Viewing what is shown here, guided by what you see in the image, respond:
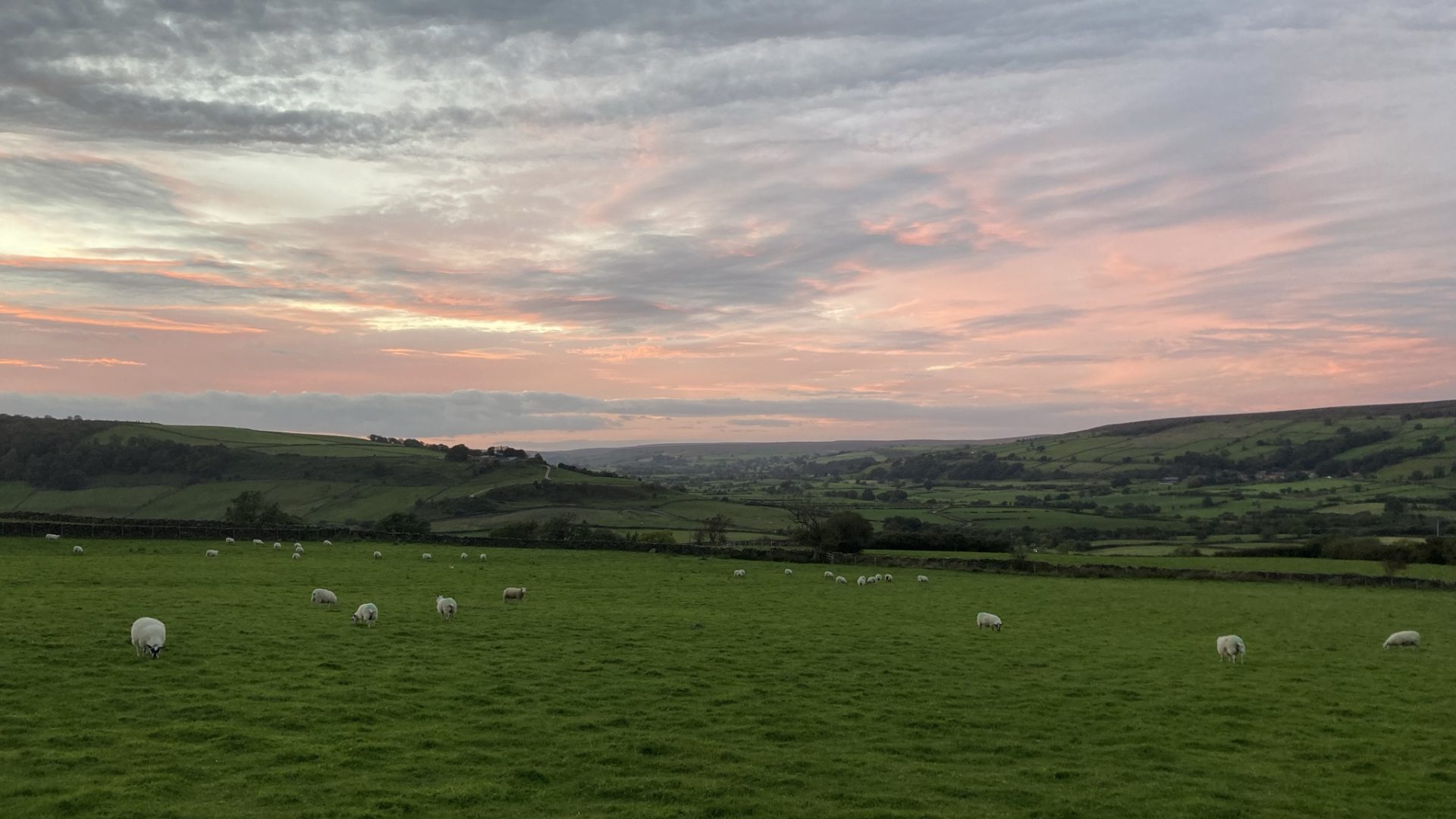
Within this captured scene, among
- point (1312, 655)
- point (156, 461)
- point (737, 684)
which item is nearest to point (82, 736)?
point (737, 684)

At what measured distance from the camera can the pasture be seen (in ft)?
38.9

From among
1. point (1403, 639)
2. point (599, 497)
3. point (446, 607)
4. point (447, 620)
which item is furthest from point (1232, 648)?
point (599, 497)

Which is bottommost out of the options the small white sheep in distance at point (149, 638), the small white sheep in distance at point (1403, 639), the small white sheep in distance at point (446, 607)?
the small white sheep in distance at point (1403, 639)

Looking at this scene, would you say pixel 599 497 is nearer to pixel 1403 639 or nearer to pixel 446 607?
pixel 446 607

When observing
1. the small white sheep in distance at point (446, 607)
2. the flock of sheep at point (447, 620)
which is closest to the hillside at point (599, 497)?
the flock of sheep at point (447, 620)

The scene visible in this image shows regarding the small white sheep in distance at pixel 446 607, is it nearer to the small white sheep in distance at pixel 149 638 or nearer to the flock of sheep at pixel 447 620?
the flock of sheep at pixel 447 620

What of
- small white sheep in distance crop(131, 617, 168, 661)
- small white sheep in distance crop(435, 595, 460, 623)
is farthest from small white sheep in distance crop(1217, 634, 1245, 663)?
small white sheep in distance crop(131, 617, 168, 661)

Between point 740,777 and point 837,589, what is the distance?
30139mm

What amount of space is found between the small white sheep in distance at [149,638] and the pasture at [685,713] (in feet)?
0.95

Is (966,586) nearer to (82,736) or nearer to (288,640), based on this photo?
(288,640)

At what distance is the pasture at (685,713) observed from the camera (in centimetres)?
1187

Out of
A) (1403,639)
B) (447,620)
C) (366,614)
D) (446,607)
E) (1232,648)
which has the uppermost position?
(366,614)

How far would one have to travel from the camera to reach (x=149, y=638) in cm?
1872

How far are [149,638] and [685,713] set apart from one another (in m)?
12.4
